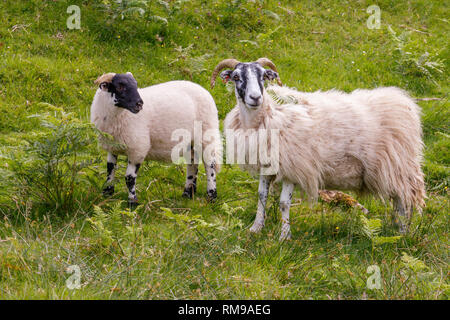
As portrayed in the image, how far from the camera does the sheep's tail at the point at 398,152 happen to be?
6.60 meters

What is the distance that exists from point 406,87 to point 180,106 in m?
6.02

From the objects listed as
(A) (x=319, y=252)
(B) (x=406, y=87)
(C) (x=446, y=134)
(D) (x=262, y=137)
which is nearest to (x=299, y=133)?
(D) (x=262, y=137)

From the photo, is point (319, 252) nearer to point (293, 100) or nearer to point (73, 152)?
point (293, 100)

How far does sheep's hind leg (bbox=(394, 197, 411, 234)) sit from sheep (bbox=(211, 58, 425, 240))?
0.04 ft

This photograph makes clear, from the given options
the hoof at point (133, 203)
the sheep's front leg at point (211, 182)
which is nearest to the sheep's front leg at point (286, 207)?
the sheep's front leg at point (211, 182)

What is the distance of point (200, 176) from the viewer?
28.4ft

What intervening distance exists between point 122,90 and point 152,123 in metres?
0.69

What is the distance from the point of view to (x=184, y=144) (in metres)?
7.54

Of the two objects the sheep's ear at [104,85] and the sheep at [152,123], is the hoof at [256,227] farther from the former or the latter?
the sheep's ear at [104,85]

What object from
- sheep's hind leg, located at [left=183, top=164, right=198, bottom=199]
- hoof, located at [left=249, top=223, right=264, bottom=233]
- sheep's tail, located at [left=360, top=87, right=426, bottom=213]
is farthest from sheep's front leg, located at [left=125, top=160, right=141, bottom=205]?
sheep's tail, located at [left=360, top=87, right=426, bottom=213]

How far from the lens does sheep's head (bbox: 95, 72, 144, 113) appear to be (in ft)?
21.8

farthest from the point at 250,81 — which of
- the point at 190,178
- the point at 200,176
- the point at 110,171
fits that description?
the point at 200,176

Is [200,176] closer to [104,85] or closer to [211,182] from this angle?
[211,182]

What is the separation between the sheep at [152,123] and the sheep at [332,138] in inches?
38.8
